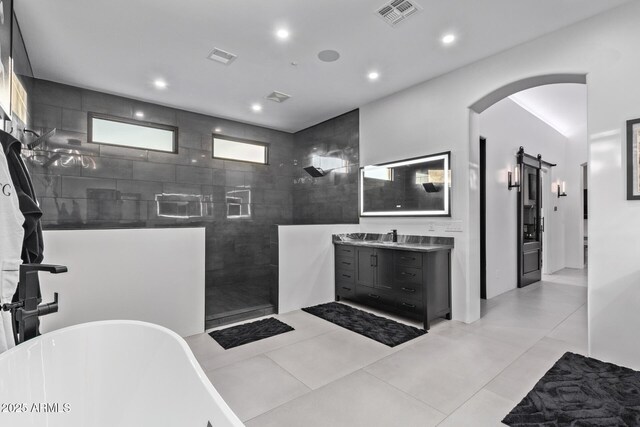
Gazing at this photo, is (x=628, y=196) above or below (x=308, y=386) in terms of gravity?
above

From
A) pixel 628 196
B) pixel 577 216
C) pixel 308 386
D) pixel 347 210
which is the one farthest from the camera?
pixel 577 216

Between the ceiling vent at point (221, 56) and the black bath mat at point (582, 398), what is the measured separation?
4.23 m

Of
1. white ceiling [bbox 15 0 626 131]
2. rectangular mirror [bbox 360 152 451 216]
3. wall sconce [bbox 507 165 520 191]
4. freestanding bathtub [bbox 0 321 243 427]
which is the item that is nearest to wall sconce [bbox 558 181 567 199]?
wall sconce [bbox 507 165 520 191]

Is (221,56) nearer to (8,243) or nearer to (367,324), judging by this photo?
(8,243)

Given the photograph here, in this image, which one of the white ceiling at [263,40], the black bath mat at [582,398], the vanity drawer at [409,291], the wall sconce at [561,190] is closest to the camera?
the black bath mat at [582,398]

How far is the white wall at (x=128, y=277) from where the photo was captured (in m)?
2.77

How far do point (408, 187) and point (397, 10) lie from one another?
2280 millimetres

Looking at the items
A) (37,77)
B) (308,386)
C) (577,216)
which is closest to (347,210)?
(308,386)

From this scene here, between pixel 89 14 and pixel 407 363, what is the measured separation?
14.3 ft

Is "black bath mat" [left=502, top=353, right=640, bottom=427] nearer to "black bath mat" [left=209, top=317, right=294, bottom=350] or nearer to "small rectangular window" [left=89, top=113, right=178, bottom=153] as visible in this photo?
"black bath mat" [left=209, top=317, right=294, bottom=350]

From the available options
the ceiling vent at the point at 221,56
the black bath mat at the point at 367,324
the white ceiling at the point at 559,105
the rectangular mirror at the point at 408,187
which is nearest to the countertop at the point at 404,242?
the rectangular mirror at the point at 408,187

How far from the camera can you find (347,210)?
543 centimetres

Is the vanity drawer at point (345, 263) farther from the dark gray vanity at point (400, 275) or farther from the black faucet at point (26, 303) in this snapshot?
the black faucet at point (26, 303)

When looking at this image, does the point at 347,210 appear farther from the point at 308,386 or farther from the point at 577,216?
the point at 577,216
